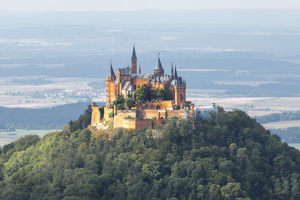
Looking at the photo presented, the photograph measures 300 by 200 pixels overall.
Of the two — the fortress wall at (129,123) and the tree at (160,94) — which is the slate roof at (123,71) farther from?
the fortress wall at (129,123)

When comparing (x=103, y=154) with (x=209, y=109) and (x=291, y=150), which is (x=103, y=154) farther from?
(x=291, y=150)

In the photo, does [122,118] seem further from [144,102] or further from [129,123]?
[144,102]

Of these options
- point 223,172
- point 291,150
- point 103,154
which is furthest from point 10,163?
point 291,150

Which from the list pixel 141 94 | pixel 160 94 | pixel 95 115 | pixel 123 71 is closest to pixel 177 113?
pixel 160 94

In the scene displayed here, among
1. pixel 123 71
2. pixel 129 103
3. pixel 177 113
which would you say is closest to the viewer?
pixel 177 113

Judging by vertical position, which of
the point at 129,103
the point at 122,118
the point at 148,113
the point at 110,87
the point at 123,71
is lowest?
the point at 122,118

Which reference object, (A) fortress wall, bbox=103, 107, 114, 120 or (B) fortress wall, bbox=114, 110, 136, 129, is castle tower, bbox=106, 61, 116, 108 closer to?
(A) fortress wall, bbox=103, 107, 114, 120
